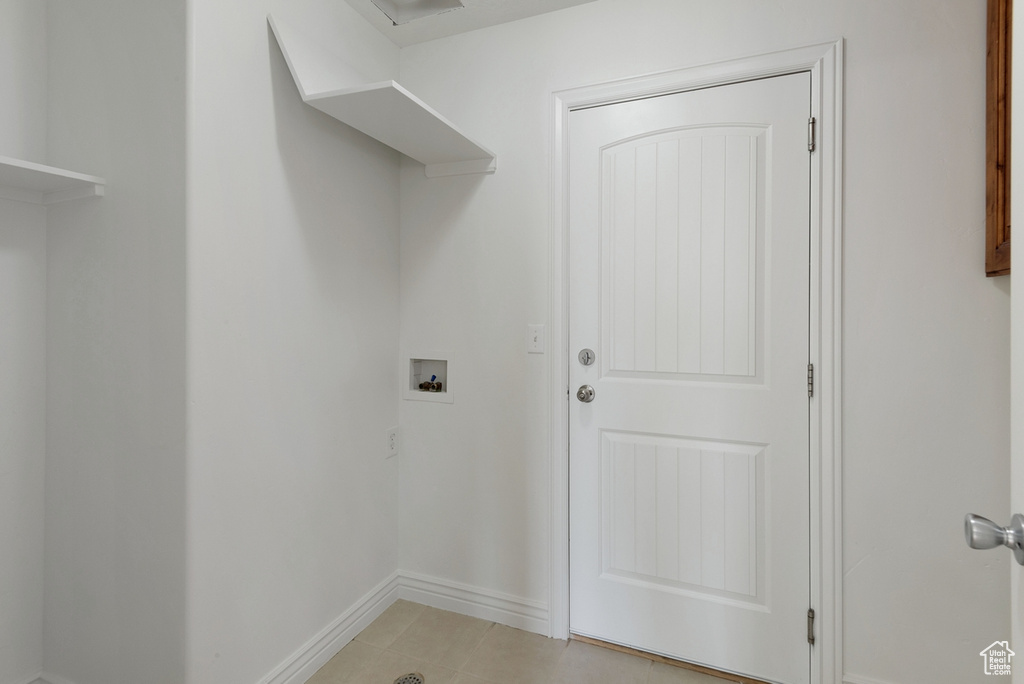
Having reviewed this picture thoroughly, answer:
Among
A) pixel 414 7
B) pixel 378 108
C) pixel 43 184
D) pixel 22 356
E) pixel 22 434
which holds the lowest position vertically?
pixel 22 434

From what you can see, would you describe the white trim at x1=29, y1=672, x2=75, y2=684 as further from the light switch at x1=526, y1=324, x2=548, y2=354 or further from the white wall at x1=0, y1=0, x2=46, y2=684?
the light switch at x1=526, y1=324, x2=548, y2=354

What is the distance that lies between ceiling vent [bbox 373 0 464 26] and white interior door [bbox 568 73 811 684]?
0.63 meters

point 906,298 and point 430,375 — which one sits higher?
point 906,298

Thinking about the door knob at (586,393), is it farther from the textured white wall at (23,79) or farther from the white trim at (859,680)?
the textured white wall at (23,79)

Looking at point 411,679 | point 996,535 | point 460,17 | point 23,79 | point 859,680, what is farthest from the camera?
point 460,17

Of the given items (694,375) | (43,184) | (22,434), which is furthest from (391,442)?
(43,184)

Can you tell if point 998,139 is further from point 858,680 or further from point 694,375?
point 858,680

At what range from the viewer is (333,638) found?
6.07 ft

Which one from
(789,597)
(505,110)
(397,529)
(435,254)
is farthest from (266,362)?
(789,597)

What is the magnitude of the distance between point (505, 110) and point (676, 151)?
695 mm

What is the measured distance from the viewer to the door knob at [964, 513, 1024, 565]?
59 cm

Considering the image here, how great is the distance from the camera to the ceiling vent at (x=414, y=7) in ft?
6.08

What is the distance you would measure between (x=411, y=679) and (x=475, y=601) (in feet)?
1.39

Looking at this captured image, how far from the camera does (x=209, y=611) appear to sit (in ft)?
4.61
